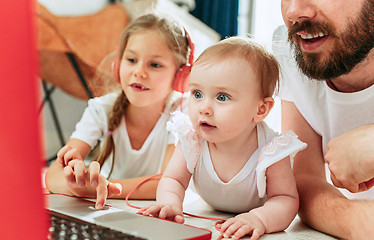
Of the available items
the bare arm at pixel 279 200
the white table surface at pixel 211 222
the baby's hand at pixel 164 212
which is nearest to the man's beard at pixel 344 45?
the bare arm at pixel 279 200

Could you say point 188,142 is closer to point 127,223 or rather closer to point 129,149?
point 127,223

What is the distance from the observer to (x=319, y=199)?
2.66 feet

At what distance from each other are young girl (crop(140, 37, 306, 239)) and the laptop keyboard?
0.69 ft

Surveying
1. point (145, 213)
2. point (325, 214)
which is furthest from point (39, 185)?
point (325, 214)

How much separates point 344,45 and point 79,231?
27.5 inches

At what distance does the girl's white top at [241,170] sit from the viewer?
2.76ft

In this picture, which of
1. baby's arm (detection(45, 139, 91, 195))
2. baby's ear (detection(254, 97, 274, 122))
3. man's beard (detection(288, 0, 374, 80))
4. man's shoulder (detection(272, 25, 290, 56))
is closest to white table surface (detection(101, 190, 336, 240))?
baby's arm (detection(45, 139, 91, 195))

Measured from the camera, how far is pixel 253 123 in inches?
35.4

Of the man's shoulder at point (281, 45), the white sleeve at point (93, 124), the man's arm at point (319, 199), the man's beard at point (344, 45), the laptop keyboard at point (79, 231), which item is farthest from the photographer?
the white sleeve at point (93, 124)

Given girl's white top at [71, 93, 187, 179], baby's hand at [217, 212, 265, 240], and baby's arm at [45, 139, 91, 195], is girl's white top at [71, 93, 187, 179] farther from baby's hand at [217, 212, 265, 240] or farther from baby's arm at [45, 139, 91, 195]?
baby's hand at [217, 212, 265, 240]

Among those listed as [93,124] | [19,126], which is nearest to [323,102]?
[93,124]

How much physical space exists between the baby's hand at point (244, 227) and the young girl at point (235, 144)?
2cm

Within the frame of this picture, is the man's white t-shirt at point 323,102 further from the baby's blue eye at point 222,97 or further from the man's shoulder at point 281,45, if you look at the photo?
the baby's blue eye at point 222,97

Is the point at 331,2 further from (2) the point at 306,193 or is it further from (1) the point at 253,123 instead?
(2) the point at 306,193
